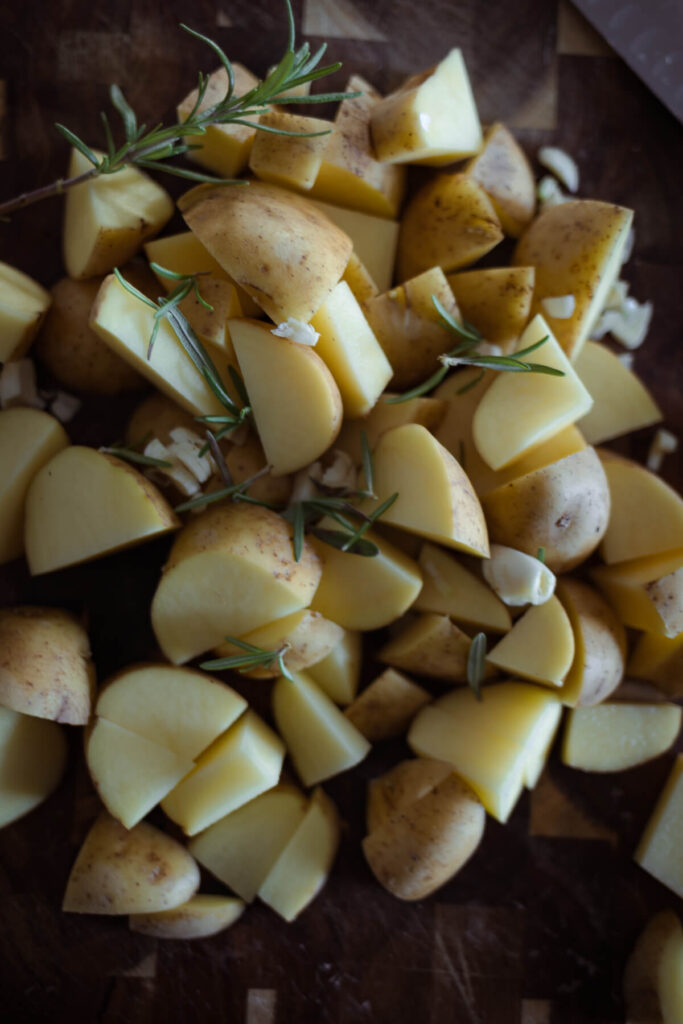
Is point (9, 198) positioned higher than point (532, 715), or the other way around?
point (9, 198)

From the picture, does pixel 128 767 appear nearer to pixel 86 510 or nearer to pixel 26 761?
pixel 26 761

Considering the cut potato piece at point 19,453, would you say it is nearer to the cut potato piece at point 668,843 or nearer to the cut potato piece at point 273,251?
the cut potato piece at point 273,251

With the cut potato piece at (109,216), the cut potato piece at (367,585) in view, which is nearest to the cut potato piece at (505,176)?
the cut potato piece at (109,216)

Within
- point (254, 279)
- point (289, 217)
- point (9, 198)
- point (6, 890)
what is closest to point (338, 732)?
→ point (6, 890)

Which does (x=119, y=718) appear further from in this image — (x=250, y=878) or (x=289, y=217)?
(x=289, y=217)

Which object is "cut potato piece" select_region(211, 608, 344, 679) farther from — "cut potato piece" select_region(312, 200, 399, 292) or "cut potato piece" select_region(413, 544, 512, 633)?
"cut potato piece" select_region(312, 200, 399, 292)

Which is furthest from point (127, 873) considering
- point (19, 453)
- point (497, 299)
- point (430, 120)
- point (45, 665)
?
point (430, 120)

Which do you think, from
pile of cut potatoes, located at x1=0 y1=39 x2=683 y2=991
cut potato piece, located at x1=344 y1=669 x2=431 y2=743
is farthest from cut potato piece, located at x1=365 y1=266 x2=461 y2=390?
cut potato piece, located at x1=344 y1=669 x2=431 y2=743
